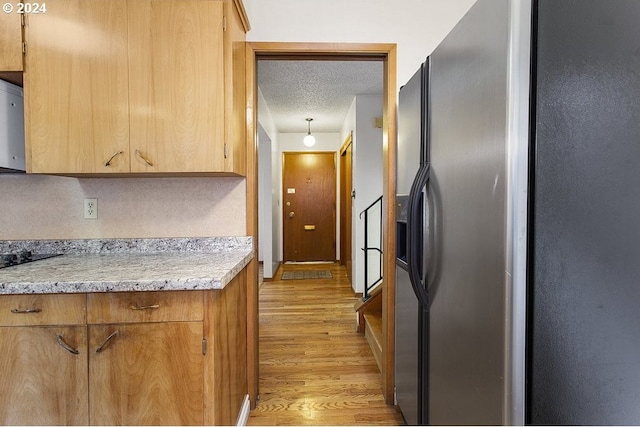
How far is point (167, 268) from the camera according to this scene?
131 centimetres

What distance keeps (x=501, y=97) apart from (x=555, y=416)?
79 cm

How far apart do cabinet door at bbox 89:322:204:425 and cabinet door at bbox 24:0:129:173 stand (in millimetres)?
813

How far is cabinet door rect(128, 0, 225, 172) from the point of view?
58.0 inches

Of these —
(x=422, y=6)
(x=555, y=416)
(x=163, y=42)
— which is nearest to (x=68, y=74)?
(x=163, y=42)

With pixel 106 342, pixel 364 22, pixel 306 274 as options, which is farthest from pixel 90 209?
pixel 306 274

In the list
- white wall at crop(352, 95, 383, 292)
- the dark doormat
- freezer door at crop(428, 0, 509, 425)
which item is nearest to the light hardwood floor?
white wall at crop(352, 95, 383, 292)

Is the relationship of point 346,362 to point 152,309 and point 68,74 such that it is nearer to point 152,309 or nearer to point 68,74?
point 152,309

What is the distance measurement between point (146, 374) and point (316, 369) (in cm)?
142

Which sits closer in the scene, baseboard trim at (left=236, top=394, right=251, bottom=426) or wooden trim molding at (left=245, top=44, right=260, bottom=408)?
baseboard trim at (left=236, top=394, right=251, bottom=426)

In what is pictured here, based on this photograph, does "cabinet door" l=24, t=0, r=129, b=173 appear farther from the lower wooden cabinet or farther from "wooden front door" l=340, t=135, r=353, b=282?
"wooden front door" l=340, t=135, r=353, b=282

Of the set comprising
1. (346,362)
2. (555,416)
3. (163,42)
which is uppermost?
(163,42)

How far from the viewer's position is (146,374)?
44.6 inches

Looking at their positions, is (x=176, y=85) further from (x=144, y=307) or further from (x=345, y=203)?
(x=345, y=203)

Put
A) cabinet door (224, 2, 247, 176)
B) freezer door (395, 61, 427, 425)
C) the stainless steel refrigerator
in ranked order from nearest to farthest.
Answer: the stainless steel refrigerator
freezer door (395, 61, 427, 425)
cabinet door (224, 2, 247, 176)
